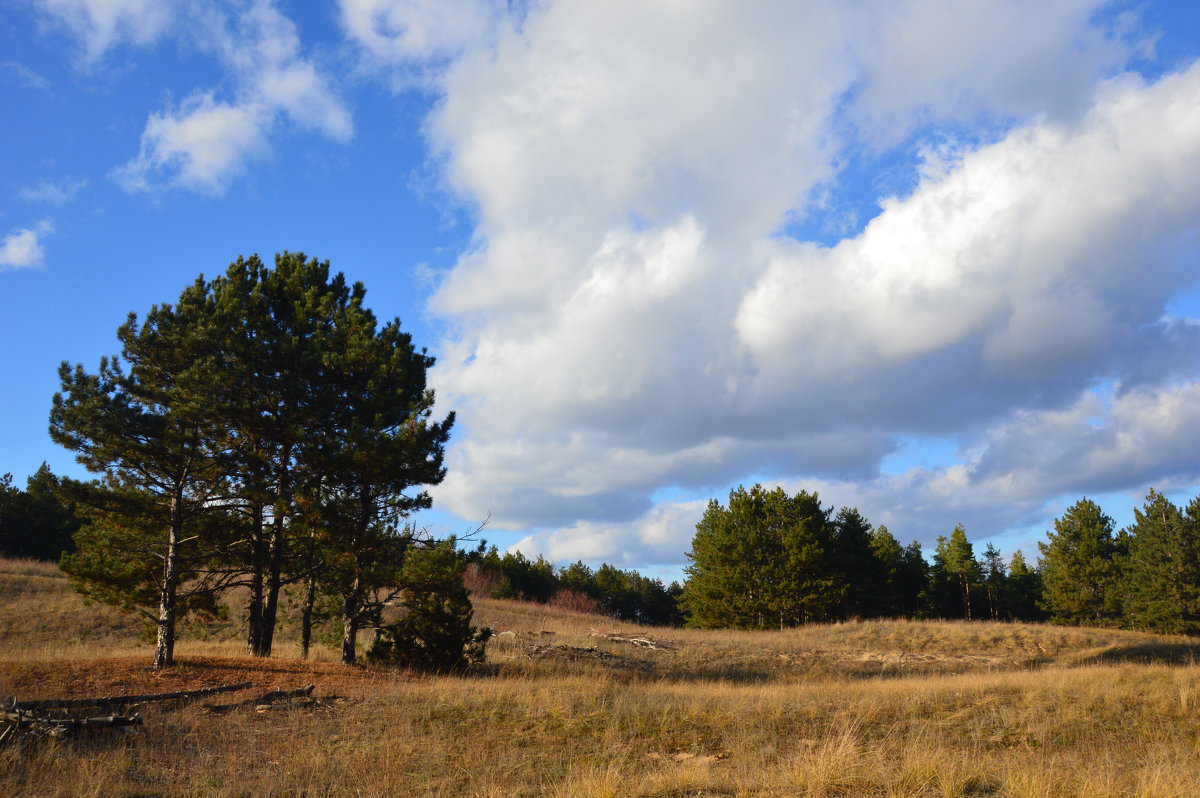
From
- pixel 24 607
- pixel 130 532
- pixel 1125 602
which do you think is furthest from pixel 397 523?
pixel 1125 602

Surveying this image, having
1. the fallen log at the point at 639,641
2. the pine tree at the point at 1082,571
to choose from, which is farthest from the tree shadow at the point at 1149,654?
the pine tree at the point at 1082,571

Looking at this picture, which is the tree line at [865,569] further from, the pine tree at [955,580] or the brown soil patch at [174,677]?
the brown soil patch at [174,677]

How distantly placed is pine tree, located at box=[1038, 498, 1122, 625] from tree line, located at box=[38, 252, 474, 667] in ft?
178

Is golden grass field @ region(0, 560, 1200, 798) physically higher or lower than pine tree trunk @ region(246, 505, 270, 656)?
lower

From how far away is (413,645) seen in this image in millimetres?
17922

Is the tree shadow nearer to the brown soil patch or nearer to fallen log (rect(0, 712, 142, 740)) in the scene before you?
the brown soil patch

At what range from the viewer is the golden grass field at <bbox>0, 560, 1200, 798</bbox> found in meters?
7.68

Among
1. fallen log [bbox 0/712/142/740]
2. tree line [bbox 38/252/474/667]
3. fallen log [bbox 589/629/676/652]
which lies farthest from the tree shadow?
fallen log [bbox 0/712/142/740]

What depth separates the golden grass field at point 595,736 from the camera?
7.68 metres

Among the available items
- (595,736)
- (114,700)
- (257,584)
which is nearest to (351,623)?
(257,584)

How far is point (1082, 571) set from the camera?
53.1 m

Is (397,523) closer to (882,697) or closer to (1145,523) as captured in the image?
(882,697)

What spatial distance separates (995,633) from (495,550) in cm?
4489

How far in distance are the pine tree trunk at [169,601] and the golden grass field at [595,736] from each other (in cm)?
56
